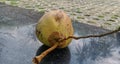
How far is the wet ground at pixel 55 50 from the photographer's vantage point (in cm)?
98

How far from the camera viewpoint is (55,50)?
104 cm

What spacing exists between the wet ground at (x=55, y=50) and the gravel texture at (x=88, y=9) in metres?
1.26

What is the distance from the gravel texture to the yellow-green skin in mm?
1557

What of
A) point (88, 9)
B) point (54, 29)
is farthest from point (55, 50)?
point (88, 9)

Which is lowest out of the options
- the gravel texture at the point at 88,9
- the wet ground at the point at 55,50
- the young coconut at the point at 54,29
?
the gravel texture at the point at 88,9

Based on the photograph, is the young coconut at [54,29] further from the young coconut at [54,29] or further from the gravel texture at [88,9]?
the gravel texture at [88,9]

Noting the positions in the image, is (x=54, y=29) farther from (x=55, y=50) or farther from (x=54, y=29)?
(x=55, y=50)

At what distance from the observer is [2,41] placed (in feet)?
3.67

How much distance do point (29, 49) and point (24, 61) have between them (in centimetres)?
12

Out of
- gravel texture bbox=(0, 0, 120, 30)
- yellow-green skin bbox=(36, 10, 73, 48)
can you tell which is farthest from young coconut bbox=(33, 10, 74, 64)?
gravel texture bbox=(0, 0, 120, 30)

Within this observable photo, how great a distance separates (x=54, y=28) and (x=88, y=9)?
247 centimetres

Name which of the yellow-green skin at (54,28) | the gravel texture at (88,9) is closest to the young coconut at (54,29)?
the yellow-green skin at (54,28)

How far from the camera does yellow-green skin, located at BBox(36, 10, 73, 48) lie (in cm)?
94

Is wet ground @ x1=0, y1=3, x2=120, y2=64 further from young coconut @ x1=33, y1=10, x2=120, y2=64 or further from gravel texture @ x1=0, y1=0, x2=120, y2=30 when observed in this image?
gravel texture @ x1=0, y1=0, x2=120, y2=30
